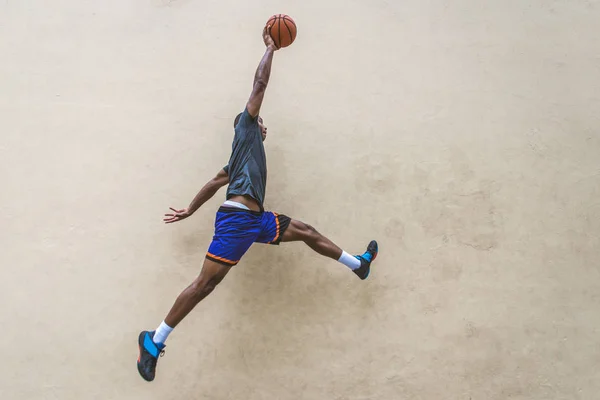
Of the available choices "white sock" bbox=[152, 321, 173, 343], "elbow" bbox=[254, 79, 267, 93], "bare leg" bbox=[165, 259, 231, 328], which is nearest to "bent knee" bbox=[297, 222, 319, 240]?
"bare leg" bbox=[165, 259, 231, 328]

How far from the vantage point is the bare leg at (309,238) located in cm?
309

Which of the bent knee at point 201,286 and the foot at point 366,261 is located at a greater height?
the bent knee at point 201,286

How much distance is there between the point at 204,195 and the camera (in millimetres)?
3211

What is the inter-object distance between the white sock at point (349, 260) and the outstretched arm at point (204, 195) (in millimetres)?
873

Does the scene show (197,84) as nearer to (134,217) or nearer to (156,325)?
(134,217)

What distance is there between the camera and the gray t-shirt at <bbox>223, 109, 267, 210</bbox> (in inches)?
117

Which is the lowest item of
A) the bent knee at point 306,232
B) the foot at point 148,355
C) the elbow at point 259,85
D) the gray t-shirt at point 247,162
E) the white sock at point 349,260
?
the foot at point 148,355

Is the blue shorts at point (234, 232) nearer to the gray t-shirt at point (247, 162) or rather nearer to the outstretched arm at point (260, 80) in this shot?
the gray t-shirt at point (247, 162)

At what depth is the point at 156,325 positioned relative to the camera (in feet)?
10.9

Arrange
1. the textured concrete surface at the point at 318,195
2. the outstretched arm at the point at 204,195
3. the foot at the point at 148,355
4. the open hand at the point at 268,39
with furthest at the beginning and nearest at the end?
the textured concrete surface at the point at 318,195
the outstretched arm at the point at 204,195
the open hand at the point at 268,39
the foot at the point at 148,355

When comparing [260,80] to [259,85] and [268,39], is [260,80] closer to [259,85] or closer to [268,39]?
[259,85]

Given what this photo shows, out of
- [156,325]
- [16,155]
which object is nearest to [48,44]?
[16,155]

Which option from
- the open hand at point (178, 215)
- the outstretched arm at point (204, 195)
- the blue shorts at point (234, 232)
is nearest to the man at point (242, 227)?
the blue shorts at point (234, 232)

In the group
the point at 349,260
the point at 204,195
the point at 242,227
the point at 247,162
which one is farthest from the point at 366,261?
the point at 204,195
